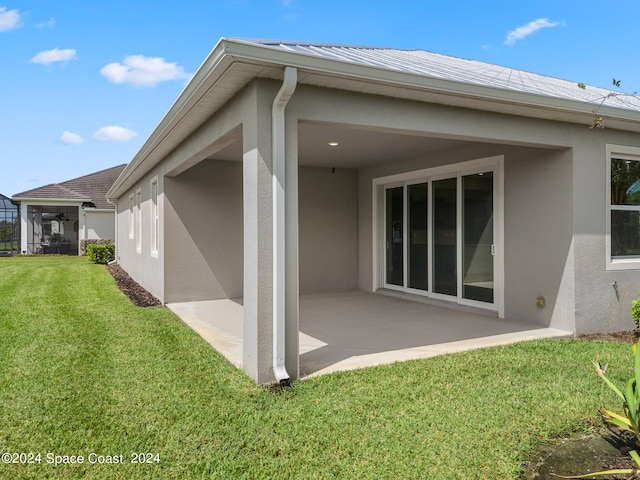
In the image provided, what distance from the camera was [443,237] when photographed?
8.80m

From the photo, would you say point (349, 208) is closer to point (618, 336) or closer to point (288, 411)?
point (618, 336)

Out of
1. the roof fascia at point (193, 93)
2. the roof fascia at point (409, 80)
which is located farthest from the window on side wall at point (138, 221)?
the roof fascia at point (409, 80)

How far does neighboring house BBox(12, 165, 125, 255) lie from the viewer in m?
24.5

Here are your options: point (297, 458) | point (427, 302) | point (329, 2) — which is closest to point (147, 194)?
point (329, 2)

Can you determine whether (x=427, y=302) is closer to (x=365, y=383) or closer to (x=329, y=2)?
(x=365, y=383)

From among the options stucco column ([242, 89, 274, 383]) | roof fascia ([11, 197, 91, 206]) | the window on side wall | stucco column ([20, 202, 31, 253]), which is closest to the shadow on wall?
the window on side wall

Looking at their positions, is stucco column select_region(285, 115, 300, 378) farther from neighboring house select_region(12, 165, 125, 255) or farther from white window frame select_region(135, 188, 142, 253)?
neighboring house select_region(12, 165, 125, 255)

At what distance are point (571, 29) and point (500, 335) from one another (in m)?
7.17

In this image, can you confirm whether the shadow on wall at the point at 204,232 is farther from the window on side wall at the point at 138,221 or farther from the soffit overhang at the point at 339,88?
the window on side wall at the point at 138,221

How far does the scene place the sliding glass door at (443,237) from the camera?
25.9 feet

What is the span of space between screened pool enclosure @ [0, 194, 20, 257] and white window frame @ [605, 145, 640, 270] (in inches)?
1167

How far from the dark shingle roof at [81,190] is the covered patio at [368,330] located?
63.4 feet

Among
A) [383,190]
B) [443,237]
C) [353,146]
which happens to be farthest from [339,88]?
[383,190]

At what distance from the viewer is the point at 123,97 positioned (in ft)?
63.6
